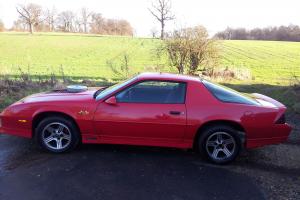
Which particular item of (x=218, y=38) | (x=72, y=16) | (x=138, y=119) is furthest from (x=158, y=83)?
(x=72, y=16)

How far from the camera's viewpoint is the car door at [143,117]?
5.91m

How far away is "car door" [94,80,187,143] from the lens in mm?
5914

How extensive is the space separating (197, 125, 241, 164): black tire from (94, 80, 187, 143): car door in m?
0.39

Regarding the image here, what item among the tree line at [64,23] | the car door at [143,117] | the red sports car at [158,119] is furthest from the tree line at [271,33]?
the car door at [143,117]

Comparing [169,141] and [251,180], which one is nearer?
[251,180]

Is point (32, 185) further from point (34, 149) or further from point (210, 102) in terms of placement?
point (210, 102)

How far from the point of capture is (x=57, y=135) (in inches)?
242

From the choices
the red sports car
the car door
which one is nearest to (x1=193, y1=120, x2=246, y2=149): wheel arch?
the red sports car

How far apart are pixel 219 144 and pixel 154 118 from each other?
1.15 metres

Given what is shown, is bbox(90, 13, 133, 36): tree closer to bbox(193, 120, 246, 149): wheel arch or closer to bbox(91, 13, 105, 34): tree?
bbox(91, 13, 105, 34): tree

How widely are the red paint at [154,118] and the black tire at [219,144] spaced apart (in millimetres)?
153

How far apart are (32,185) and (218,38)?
43.8ft

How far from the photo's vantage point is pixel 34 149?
636cm

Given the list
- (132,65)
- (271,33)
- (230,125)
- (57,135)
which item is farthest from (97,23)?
(230,125)
